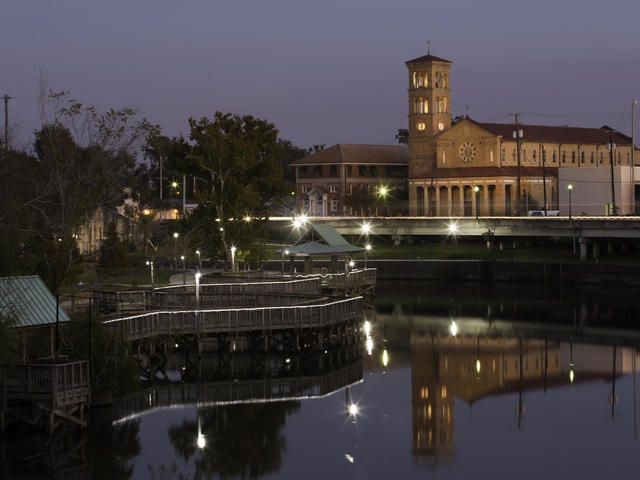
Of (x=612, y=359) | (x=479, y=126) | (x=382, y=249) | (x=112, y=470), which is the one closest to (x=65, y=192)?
(x=112, y=470)

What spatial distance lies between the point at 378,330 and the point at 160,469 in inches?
1141

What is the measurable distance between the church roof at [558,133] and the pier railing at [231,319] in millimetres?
81443

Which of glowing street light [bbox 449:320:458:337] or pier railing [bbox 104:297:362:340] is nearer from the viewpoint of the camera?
pier railing [bbox 104:297:362:340]

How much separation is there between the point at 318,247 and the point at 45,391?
37282 millimetres

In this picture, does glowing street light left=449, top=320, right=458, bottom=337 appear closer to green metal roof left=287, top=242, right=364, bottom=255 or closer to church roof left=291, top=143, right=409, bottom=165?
green metal roof left=287, top=242, right=364, bottom=255

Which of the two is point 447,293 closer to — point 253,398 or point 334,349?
point 334,349

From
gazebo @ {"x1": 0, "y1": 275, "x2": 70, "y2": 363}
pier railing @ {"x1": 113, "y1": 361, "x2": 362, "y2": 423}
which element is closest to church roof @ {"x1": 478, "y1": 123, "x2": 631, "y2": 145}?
pier railing @ {"x1": 113, "y1": 361, "x2": 362, "y2": 423}

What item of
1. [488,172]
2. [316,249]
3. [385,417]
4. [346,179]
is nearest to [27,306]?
[385,417]

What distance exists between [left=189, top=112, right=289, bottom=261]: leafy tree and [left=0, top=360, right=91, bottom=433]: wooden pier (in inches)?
1450

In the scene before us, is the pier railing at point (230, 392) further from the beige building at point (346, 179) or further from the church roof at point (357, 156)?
the church roof at point (357, 156)

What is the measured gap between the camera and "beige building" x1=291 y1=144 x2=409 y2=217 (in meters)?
138

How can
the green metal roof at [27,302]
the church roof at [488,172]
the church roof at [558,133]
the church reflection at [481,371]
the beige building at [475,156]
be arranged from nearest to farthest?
the green metal roof at [27,302] < the church reflection at [481,371] < the beige building at [475,156] < the church roof at [488,172] < the church roof at [558,133]

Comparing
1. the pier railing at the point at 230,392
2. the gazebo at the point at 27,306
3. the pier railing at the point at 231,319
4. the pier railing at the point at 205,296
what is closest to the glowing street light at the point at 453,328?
the pier railing at the point at 205,296

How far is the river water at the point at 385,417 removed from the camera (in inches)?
1211
